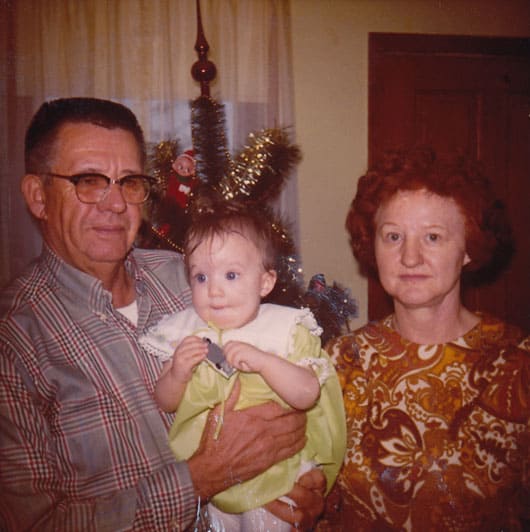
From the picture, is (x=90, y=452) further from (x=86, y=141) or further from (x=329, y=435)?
(x=86, y=141)

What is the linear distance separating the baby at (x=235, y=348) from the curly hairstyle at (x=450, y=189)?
35cm

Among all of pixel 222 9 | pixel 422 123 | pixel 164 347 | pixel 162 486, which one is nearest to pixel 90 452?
pixel 162 486

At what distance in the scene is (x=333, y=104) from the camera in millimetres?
1834

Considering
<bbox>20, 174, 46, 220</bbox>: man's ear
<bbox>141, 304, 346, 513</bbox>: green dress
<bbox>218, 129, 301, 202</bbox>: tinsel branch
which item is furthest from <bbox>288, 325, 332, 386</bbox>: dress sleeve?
<bbox>20, 174, 46, 220</bbox>: man's ear

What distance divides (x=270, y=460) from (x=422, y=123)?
1556mm

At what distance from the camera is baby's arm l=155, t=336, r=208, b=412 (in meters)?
0.89

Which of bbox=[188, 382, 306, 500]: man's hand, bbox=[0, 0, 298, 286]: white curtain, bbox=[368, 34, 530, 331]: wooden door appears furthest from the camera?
bbox=[368, 34, 530, 331]: wooden door

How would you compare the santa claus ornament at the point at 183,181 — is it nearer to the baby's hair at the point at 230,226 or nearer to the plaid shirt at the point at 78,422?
the baby's hair at the point at 230,226

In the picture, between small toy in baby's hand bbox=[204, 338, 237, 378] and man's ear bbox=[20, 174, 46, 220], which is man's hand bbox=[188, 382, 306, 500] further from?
man's ear bbox=[20, 174, 46, 220]

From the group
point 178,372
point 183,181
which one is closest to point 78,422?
point 178,372

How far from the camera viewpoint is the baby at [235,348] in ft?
2.98

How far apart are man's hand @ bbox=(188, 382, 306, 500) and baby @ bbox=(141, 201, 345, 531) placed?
20 mm

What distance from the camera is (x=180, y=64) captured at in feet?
4.27

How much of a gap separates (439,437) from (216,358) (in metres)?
0.67
